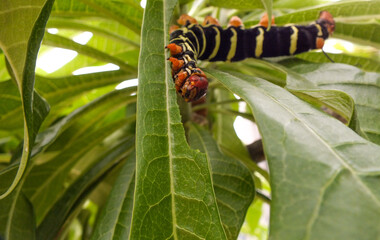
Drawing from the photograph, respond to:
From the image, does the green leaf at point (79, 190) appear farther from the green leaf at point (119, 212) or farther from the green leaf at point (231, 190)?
the green leaf at point (231, 190)

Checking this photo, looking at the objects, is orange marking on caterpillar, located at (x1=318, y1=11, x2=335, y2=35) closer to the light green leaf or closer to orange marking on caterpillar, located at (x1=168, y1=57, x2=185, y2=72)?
the light green leaf

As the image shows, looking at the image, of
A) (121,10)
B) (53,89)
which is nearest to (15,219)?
(53,89)

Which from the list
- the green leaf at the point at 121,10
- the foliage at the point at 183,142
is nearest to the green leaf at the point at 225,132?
the foliage at the point at 183,142

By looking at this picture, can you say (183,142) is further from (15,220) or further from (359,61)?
(359,61)

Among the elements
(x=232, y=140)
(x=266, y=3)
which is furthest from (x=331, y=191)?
(x=232, y=140)

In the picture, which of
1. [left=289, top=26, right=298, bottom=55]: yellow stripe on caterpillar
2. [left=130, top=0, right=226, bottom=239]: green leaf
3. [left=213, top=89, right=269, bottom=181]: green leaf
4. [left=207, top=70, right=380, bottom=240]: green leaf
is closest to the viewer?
[left=207, top=70, right=380, bottom=240]: green leaf

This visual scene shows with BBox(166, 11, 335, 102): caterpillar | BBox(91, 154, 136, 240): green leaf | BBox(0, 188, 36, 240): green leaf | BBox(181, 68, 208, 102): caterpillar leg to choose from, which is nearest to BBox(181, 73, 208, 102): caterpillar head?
BBox(181, 68, 208, 102): caterpillar leg

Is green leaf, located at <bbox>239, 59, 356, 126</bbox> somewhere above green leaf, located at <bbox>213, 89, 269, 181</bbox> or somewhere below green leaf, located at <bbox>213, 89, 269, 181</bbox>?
above
